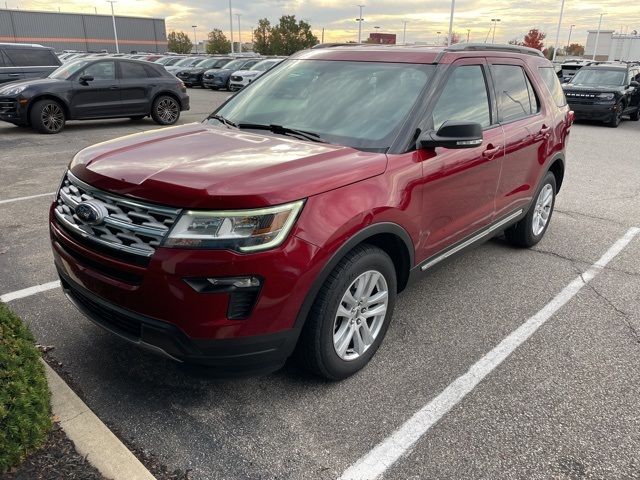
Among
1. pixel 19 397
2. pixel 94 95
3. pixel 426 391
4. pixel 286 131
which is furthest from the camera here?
pixel 94 95

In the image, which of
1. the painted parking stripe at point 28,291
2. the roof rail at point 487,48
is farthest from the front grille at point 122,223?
the roof rail at point 487,48

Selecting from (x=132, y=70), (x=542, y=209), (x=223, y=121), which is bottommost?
(x=542, y=209)

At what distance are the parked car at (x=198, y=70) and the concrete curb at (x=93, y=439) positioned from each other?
2701 cm

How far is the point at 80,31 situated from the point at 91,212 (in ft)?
280

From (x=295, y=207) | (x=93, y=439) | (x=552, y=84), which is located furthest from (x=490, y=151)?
(x=93, y=439)

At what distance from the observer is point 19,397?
215 cm

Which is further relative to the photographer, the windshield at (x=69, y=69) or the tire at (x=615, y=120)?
the tire at (x=615, y=120)

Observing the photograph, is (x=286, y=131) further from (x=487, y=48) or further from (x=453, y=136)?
(x=487, y=48)

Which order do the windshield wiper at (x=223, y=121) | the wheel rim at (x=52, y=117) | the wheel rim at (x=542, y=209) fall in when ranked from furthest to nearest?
the wheel rim at (x=52, y=117)
the wheel rim at (x=542, y=209)
the windshield wiper at (x=223, y=121)

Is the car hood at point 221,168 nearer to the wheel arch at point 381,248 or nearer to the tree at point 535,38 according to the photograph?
the wheel arch at point 381,248

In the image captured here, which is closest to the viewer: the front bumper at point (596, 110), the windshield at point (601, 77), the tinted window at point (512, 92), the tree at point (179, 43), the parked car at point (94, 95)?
the tinted window at point (512, 92)

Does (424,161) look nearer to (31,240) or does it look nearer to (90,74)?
(31,240)

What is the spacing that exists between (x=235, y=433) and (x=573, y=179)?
7.62 meters

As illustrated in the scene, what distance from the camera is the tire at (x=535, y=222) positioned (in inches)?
200
